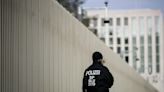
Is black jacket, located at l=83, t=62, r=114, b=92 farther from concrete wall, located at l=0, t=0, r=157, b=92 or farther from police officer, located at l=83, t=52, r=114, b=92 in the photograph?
concrete wall, located at l=0, t=0, r=157, b=92

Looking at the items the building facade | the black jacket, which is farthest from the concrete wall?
the building facade

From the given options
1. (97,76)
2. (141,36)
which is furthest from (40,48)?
(141,36)

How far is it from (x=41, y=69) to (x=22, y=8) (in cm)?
157

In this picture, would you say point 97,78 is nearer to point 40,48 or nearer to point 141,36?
point 40,48

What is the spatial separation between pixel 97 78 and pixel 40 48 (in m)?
1.49

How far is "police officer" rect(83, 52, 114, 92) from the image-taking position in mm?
11148

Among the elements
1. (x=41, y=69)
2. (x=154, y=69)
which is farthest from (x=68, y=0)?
(x=154, y=69)

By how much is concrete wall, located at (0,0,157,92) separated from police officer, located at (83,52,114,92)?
1.06 metres

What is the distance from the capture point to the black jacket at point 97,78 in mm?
11148

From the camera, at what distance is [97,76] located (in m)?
11.2

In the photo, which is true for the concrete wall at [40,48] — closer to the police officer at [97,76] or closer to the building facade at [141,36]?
the police officer at [97,76]

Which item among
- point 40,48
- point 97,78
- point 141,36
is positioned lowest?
point 97,78

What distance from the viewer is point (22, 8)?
11.1 m

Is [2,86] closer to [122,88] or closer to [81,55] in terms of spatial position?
[81,55]
